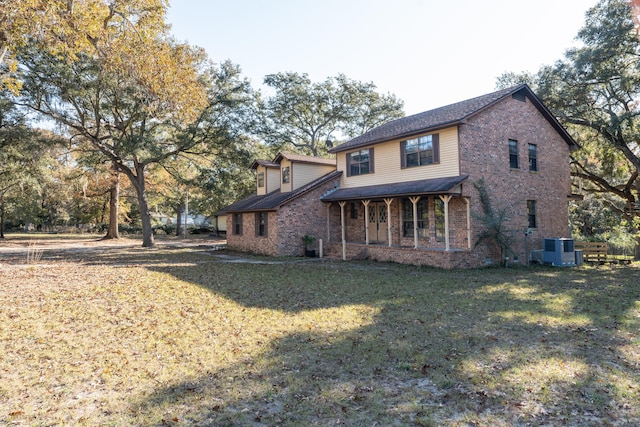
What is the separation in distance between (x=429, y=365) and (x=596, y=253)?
1534 cm

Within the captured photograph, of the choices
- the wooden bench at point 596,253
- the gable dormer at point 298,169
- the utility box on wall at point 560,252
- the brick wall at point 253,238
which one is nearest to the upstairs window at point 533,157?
the utility box on wall at point 560,252

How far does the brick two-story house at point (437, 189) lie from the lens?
546 inches

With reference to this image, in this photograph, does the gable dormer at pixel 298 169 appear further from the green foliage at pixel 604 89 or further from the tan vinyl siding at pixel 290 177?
the green foliage at pixel 604 89

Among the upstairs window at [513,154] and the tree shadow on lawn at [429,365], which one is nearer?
the tree shadow on lawn at [429,365]

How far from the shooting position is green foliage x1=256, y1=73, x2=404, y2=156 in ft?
107

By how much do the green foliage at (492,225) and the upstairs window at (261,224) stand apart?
10147 mm

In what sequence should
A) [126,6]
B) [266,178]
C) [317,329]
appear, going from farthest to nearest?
[266,178] → [126,6] → [317,329]

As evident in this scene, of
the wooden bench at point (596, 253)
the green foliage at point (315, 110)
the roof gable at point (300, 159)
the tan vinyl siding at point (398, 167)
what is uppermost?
the green foliage at point (315, 110)

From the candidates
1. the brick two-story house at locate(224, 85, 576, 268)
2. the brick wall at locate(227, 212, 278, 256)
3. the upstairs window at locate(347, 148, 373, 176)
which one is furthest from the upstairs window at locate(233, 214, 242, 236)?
the upstairs window at locate(347, 148, 373, 176)

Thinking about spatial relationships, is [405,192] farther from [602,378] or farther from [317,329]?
[602,378]

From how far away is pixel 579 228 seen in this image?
29.7m

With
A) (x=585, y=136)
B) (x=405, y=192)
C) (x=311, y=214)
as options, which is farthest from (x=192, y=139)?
(x=585, y=136)

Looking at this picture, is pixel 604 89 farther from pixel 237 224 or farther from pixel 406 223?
pixel 237 224

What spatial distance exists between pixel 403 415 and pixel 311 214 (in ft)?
49.1
